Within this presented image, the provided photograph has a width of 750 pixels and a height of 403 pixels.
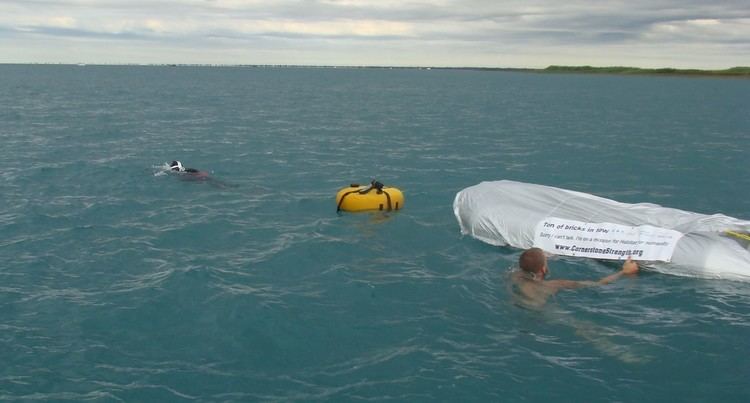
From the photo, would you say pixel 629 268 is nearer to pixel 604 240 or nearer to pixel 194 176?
pixel 604 240

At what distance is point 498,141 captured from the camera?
39750 millimetres

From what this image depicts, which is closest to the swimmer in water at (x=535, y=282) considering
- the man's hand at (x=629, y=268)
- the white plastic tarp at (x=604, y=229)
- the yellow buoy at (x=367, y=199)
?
the man's hand at (x=629, y=268)

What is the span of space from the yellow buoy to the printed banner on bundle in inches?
207

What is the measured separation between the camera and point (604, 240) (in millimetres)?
14922

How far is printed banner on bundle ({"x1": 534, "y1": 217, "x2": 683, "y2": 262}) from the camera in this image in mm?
14398

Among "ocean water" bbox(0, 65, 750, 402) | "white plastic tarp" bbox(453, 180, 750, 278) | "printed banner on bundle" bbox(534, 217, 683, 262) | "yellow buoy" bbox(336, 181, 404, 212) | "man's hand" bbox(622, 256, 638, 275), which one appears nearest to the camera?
"ocean water" bbox(0, 65, 750, 402)

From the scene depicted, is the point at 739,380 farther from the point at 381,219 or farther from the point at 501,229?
the point at 381,219

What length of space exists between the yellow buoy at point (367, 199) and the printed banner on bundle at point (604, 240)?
5.25 meters

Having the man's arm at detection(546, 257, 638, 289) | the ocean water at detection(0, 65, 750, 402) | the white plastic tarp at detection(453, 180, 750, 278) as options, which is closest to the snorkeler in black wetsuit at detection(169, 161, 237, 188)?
the ocean water at detection(0, 65, 750, 402)

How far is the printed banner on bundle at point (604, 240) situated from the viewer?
47.2ft

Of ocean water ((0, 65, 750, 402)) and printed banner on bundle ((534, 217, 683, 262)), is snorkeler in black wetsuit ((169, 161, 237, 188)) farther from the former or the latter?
printed banner on bundle ((534, 217, 683, 262))

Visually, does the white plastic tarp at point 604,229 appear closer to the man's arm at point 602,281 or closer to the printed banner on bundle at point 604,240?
the printed banner on bundle at point 604,240

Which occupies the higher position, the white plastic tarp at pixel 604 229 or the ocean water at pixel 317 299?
the white plastic tarp at pixel 604 229

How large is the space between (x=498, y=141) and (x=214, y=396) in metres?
32.8
